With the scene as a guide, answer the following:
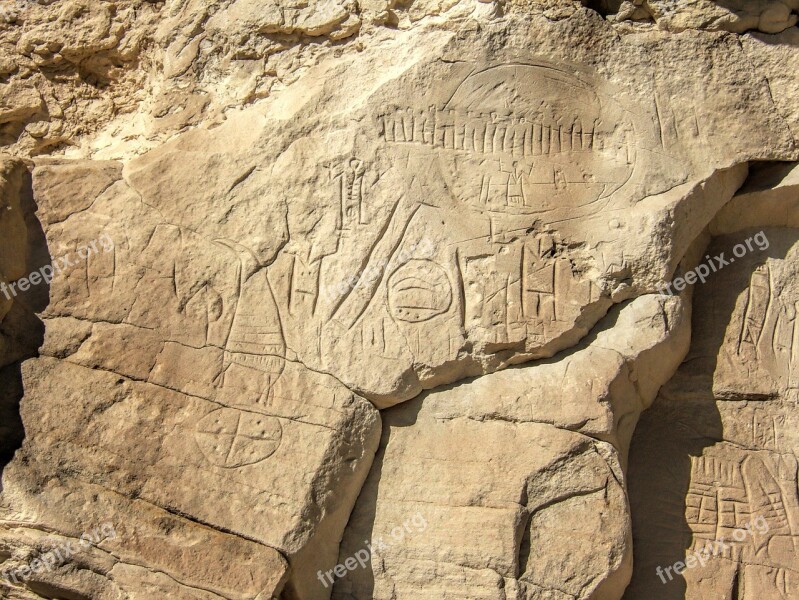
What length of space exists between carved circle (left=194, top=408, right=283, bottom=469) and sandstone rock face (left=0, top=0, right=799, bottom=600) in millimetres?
13

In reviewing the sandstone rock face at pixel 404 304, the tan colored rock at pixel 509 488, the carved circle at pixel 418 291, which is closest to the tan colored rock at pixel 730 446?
the sandstone rock face at pixel 404 304

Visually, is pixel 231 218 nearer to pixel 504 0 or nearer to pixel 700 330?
pixel 504 0

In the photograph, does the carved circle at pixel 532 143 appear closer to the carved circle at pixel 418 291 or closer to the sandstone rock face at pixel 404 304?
the sandstone rock face at pixel 404 304

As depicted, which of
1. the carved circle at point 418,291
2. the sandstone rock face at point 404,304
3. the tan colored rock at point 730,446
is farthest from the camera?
the tan colored rock at point 730,446

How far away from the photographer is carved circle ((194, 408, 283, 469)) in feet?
12.4

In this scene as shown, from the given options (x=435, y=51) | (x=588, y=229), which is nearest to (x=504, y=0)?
(x=435, y=51)

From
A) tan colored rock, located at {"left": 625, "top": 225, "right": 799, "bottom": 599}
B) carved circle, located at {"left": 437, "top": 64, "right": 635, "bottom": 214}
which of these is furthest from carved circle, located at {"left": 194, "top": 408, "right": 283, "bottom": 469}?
tan colored rock, located at {"left": 625, "top": 225, "right": 799, "bottom": 599}

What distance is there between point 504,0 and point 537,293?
1.47 meters

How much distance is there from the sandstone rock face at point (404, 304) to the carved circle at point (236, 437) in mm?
13

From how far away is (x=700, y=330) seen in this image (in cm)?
449

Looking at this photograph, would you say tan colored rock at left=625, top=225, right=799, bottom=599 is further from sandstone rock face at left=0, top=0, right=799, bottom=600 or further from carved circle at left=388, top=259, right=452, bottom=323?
carved circle at left=388, top=259, right=452, bottom=323

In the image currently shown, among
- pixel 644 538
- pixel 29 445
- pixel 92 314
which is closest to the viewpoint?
pixel 29 445

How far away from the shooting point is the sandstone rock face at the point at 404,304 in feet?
12.3

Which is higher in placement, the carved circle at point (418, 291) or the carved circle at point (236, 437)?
the carved circle at point (418, 291)
